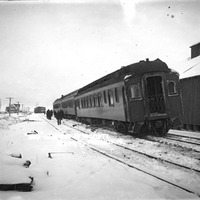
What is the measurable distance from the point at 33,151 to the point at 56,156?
4.85 feet

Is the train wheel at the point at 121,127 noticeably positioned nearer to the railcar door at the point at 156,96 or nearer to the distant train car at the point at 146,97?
the distant train car at the point at 146,97

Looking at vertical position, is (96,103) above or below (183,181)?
above

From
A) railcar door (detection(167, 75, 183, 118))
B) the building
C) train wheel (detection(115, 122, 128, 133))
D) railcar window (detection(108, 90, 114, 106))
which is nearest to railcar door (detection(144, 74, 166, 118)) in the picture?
railcar door (detection(167, 75, 183, 118))

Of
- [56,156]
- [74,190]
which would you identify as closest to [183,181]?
[74,190]

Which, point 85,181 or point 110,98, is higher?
point 110,98

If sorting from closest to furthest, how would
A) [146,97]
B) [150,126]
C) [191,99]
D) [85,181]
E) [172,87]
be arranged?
[85,181], [146,97], [150,126], [172,87], [191,99]

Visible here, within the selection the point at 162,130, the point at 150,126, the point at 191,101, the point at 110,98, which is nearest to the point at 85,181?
the point at 150,126

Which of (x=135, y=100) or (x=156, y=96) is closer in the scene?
(x=135, y=100)

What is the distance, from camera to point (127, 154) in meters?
7.47

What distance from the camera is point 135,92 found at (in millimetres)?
10258

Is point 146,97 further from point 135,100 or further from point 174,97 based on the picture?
point 174,97

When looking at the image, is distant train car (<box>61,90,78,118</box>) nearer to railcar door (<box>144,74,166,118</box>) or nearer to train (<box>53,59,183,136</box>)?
train (<box>53,59,183,136</box>)

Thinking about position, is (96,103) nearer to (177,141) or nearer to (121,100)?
(121,100)

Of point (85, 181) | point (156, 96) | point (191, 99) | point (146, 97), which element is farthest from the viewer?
point (191, 99)
